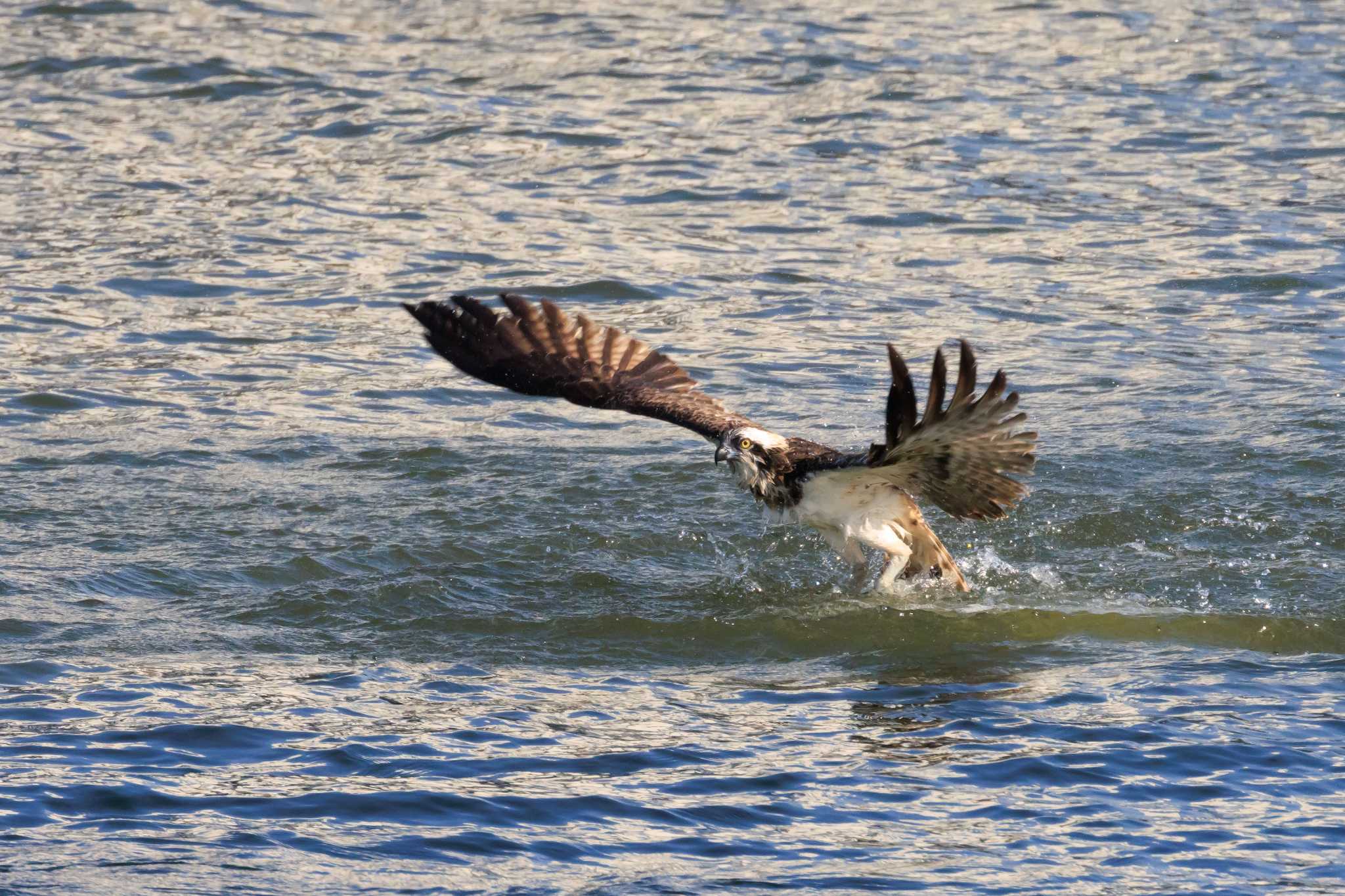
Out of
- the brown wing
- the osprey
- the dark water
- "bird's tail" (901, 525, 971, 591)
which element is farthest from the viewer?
"bird's tail" (901, 525, 971, 591)

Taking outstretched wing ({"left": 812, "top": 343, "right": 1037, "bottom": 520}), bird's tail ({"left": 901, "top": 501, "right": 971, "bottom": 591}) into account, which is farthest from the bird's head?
bird's tail ({"left": 901, "top": 501, "right": 971, "bottom": 591})

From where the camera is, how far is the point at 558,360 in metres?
9.54

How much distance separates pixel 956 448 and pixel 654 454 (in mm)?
3671

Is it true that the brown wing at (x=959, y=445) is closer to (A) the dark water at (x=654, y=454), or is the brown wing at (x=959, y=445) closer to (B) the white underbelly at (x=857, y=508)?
(B) the white underbelly at (x=857, y=508)

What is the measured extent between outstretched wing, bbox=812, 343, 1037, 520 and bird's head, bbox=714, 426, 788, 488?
1.56 feet

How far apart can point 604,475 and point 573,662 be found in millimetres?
2684

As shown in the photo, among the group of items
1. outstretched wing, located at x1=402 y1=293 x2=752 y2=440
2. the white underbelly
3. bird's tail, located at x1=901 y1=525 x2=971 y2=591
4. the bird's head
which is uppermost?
outstretched wing, located at x1=402 y1=293 x2=752 y2=440

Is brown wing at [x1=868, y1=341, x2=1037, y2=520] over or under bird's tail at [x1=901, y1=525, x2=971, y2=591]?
over

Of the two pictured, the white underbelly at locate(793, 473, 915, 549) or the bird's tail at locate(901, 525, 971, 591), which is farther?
the bird's tail at locate(901, 525, 971, 591)

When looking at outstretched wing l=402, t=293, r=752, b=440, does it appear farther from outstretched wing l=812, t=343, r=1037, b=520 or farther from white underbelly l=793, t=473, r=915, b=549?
outstretched wing l=812, t=343, r=1037, b=520

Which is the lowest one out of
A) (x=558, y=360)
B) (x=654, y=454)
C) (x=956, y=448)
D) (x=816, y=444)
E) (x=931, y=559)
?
(x=931, y=559)

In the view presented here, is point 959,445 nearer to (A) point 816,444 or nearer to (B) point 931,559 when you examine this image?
(B) point 931,559

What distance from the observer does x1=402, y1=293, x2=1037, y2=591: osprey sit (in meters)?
7.33

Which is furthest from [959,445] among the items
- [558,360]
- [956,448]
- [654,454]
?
[654,454]
